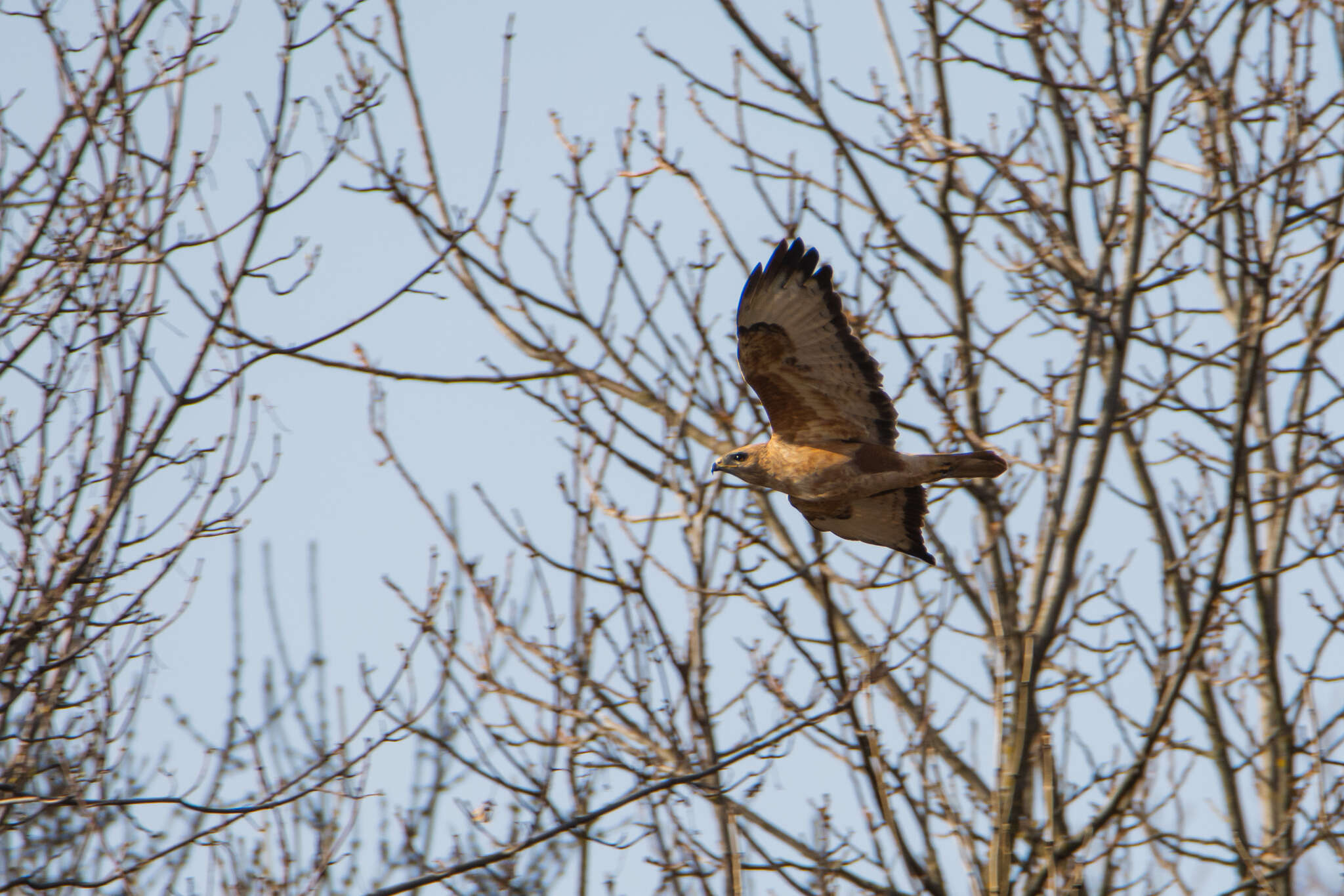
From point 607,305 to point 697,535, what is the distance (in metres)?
1.38

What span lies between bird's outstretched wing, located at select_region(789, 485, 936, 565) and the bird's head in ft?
1.73

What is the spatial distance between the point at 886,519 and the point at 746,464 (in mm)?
889

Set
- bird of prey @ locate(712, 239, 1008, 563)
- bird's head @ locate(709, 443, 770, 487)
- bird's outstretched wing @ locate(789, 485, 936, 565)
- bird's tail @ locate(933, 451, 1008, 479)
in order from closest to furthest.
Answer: bird's tail @ locate(933, 451, 1008, 479) → bird of prey @ locate(712, 239, 1008, 563) → bird's head @ locate(709, 443, 770, 487) → bird's outstretched wing @ locate(789, 485, 936, 565)

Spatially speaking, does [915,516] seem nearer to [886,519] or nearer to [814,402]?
[886,519]

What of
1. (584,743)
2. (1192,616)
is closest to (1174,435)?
(1192,616)

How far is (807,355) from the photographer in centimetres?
527

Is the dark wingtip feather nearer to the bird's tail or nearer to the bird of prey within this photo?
the bird of prey

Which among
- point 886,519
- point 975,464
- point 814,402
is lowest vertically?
point 975,464

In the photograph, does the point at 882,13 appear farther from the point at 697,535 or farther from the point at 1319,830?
the point at 1319,830

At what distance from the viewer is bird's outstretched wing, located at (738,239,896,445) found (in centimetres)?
522

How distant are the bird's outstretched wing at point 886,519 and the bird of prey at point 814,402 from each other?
37 cm

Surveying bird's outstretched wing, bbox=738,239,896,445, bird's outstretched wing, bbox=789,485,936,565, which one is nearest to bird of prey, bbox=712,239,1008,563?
bird's outstretched wing, bbox=738,239,896,445

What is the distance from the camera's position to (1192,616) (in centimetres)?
707

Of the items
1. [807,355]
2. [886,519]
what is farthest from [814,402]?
[886,519]
